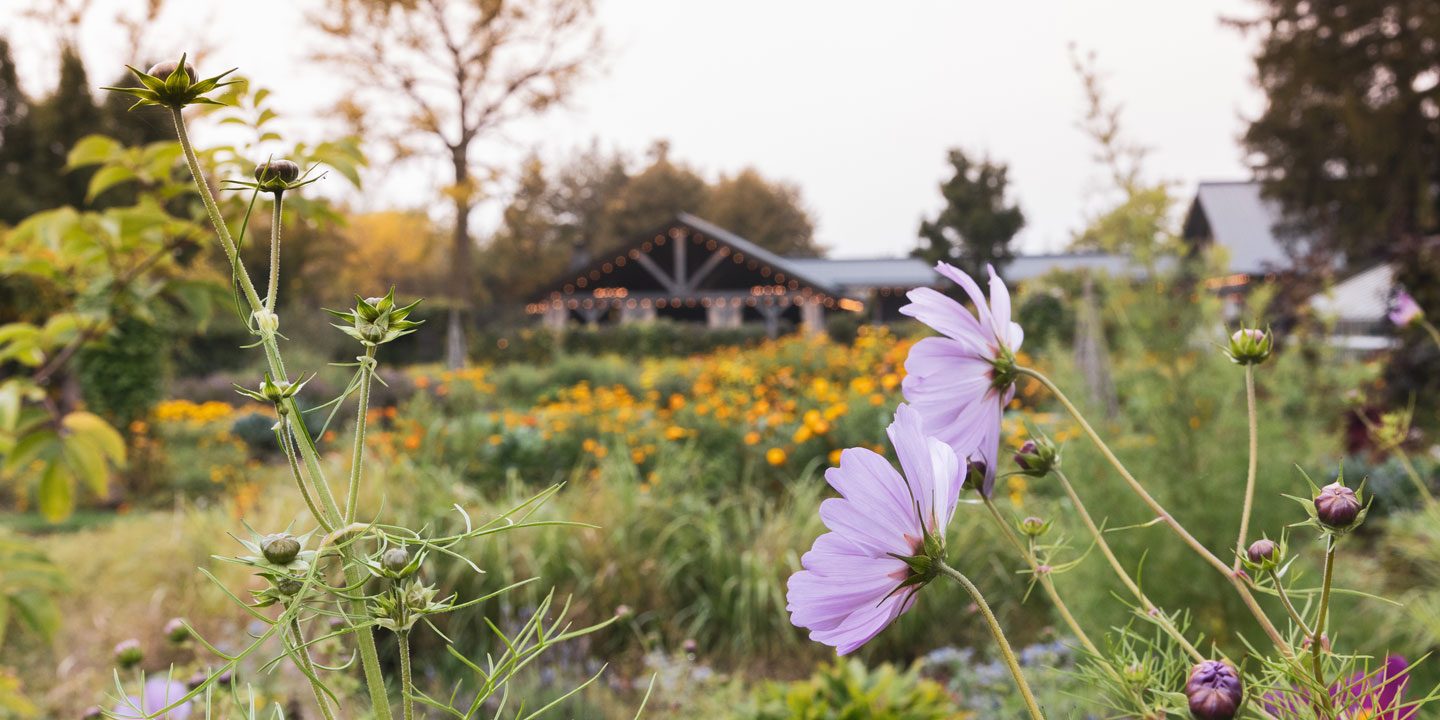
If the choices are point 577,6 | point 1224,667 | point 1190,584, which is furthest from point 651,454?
point 577,6

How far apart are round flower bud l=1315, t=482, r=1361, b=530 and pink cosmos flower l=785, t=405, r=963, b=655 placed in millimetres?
137

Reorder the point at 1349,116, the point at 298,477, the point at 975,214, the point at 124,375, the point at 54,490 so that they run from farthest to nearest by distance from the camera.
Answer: the point at 975,214, the point at 1349,116, the point at 124,375, the point at 54,490, the point at 298,477

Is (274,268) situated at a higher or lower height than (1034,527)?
higher

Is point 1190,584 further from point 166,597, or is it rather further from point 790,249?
point 790,249

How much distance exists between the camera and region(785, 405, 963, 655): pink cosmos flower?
0.35m

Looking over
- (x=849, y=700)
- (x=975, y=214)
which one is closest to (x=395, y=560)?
(x=849, y=700)

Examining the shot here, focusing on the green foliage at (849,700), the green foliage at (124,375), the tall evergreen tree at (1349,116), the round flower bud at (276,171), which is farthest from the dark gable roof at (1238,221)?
the round flower bud at (276,171)

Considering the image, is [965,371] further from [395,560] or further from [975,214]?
[975,214]

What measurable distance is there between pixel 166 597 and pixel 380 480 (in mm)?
857

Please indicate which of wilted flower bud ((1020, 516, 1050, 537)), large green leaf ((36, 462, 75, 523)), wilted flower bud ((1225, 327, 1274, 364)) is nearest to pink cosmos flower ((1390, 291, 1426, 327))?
wilted flower bud ((1225, 327, 1274, 364))

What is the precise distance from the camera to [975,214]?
22.5m

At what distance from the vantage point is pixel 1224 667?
1.05 feet

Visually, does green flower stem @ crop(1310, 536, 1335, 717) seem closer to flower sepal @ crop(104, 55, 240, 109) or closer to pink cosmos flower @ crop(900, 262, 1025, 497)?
pink cosmos flower @ crop(900, 262, 1025, 497)

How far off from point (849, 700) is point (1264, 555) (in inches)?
61.4
